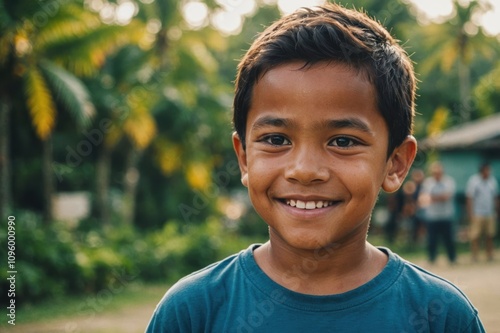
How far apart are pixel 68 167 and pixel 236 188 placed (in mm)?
10705

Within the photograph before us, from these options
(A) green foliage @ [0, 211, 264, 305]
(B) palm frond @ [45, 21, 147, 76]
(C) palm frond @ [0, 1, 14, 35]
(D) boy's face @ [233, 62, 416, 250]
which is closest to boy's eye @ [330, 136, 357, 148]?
(D) boy's face @ [233, 62, 416, 250]

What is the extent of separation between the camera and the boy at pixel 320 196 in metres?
1.82

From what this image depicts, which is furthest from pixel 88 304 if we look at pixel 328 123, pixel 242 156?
pixel 328 123

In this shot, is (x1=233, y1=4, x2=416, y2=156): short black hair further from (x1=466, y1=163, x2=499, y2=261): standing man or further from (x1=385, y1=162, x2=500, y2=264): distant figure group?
(x1=466, y1=163, x2=499, y2=261): standing man

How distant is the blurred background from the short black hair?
3.72 metres

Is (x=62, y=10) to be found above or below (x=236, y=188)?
above

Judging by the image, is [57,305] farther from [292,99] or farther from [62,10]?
[292,99]

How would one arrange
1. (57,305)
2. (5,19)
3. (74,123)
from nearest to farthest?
(57,305) → (5,19) → (74,123)

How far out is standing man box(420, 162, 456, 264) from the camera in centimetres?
1224

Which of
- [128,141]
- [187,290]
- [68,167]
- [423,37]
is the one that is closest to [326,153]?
[187,290]

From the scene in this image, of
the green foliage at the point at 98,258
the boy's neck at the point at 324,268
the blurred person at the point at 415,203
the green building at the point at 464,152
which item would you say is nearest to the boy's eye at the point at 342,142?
the boy's neck at the point at 324,268

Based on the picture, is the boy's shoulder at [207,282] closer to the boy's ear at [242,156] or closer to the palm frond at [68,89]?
the boy's ear at [242,156]

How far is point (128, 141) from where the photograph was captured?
21641 millimetres

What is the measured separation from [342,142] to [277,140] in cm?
18
